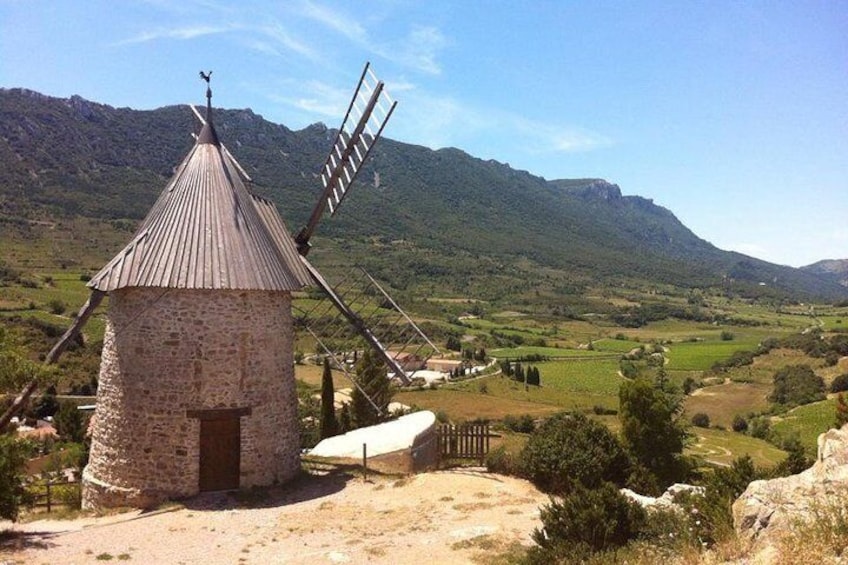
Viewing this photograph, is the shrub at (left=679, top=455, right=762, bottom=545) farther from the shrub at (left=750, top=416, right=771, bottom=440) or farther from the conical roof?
the shrub at (left=750, top=416, right=771, bottom=440)

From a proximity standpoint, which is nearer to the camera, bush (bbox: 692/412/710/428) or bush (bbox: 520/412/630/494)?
bush (bbox: 520/412/630/494)

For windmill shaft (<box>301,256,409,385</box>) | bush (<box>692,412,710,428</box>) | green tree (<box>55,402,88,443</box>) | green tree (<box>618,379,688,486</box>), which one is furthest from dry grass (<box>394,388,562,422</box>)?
windmill shaft (<box>301,256,409,385</box>)

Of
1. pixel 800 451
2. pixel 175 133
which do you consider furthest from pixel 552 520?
pixel 175 133

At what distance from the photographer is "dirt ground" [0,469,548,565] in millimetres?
9469

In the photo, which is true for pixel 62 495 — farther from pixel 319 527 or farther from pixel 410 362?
pixel 410 362

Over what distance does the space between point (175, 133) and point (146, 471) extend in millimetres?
147461

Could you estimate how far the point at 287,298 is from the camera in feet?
47.4

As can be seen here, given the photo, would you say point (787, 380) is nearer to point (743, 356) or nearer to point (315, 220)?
point (743, 356)

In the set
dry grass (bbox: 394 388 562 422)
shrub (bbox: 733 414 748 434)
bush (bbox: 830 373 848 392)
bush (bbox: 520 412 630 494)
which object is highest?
bush (bbox: 520 412 630 494)

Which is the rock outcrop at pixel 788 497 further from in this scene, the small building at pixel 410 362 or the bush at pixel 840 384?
the bush at pixel 840 384

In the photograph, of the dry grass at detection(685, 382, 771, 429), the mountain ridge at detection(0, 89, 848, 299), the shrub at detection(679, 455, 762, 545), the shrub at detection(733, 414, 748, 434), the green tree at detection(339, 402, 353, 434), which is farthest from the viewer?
the mountain ridge at detection(0, 89, 848, 299)

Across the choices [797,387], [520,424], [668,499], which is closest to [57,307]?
[520,424]

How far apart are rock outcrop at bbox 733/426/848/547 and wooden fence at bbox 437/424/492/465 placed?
30.5 feet

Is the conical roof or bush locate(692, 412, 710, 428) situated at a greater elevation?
the conical roof
